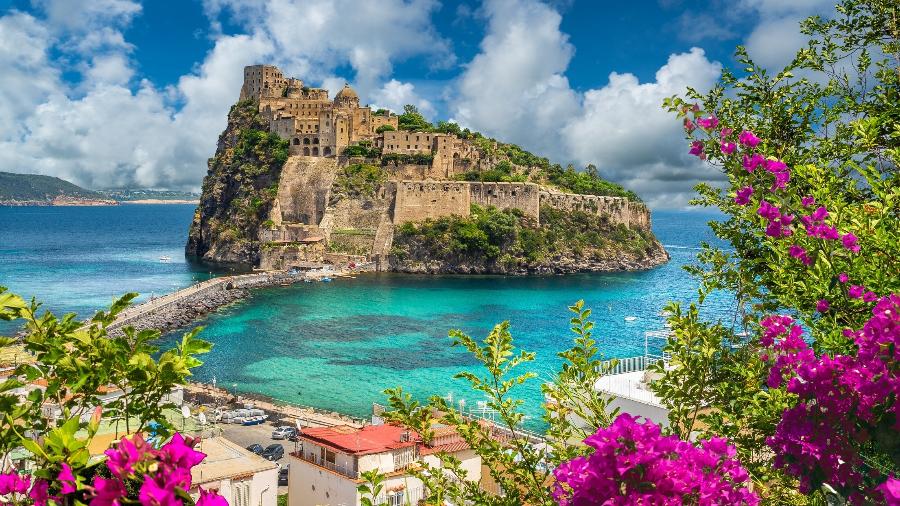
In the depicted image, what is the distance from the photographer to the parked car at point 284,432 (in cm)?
2300

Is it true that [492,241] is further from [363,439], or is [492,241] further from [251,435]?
[363,439]

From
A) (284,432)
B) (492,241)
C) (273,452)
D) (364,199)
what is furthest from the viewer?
A: (364,199)

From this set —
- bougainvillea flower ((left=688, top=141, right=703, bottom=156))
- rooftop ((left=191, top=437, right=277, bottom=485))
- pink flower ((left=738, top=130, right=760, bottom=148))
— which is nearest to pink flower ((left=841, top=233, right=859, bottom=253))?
pink flower ((left=738, top=130, right=760, bottom=148))

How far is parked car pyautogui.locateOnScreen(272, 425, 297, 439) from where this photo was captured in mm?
22997

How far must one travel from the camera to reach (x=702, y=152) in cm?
542

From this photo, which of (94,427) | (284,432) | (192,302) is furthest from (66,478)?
(192,302)

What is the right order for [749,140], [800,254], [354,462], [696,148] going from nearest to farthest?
[800,254]
[749,140]
[696,148]
[354,462]

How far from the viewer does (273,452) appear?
21.2m

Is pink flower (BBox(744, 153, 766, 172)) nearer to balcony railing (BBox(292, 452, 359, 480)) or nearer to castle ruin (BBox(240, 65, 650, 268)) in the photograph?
balcony railing (BBox(292, 452, 359, 480))

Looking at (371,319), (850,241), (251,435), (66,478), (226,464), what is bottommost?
(251,435)

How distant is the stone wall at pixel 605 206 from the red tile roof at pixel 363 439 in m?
64.0

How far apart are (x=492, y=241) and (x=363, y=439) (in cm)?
5953

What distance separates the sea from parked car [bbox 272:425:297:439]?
11.9 ft

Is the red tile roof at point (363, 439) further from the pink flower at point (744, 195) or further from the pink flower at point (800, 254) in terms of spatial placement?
the pink flower at point (800, 254)
